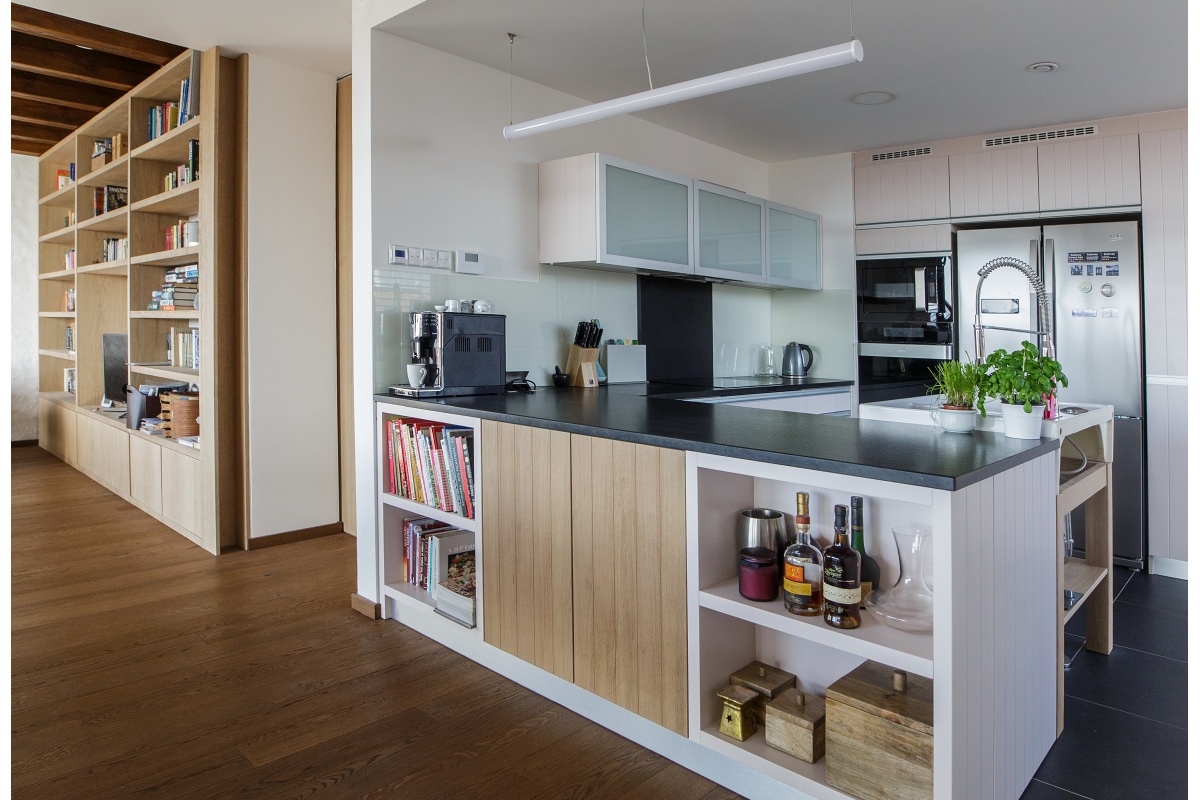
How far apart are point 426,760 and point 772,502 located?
1163 mm

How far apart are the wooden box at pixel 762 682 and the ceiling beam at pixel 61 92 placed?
5286 mm

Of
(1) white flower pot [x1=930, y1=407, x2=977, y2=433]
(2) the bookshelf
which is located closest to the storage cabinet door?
(1) white flower pot [x1=930, y1=407, x2=977, y2=433]

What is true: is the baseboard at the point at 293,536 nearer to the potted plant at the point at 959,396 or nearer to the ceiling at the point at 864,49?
the ceiling at the point at 864,49

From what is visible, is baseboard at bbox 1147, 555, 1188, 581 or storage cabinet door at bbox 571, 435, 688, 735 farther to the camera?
baseboard at bbox 1147, 555, 1188, 581

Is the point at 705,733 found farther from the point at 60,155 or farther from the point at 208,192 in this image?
the point at 60,155

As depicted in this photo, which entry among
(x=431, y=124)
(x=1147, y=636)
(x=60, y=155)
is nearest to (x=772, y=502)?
(x=1147, y=636)

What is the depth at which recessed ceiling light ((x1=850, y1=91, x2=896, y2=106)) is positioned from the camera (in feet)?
12.5

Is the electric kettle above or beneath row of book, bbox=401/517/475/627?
above

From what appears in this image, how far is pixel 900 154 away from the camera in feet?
15.8

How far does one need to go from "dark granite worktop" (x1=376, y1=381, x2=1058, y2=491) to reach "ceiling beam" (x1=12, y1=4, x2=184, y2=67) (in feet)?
8.49

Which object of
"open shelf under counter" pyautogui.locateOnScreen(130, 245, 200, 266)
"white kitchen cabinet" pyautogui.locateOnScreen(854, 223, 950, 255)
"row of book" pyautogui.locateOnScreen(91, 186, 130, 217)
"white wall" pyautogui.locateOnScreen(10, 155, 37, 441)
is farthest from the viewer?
"white wall" pyautogui.locateOnScreen(10, 155, 37, 441)

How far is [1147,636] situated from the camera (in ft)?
9.59

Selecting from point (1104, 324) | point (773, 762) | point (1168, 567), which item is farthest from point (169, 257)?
point (1168, 567)

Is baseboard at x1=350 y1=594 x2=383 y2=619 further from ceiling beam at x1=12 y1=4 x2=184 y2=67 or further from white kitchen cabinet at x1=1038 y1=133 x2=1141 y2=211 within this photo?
white kitchen cabinet at x1=1038 y1=133 x2=1141 y2=211
